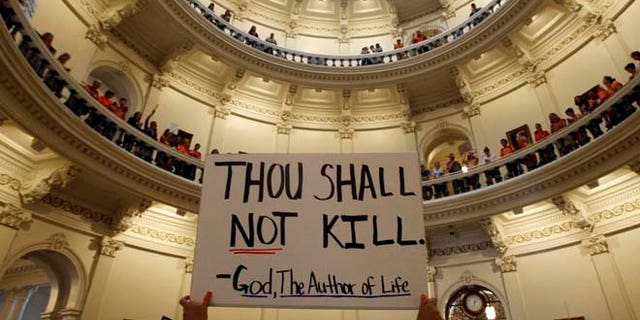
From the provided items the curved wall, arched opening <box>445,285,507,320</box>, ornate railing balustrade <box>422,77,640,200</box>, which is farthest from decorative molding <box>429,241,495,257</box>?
ornate railing balustrade <box>422,77,640,200</box>

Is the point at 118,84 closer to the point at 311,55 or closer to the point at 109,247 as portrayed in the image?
the point at 109,247

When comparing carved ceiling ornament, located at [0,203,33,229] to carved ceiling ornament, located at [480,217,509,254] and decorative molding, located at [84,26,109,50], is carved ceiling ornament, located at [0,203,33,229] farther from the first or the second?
carved ceiling ornament, located at [480,217,509,254]

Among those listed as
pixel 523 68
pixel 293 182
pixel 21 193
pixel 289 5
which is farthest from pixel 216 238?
pixel 289 5

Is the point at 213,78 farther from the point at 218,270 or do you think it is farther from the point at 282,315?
the point at 218,270

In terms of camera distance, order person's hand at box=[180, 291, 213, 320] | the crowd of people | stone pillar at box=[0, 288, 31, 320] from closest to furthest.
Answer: person's hand at box=[180, 291, 213, 320]
the crowd of people
stone pillar at box=[0, 288, 31, 320]

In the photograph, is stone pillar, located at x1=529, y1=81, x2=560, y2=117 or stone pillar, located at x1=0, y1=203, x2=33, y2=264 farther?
stone pillar, located at x1=529, y1=81, x2=560, y2=117

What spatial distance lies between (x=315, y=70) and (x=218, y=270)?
12.0 m

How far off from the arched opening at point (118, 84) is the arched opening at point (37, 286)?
→ 14.2ft

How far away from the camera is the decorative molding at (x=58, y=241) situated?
8469 mm

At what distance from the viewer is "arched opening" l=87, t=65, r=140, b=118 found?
11.7m

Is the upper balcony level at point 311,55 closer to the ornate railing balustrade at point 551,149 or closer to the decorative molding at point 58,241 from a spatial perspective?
the ornate railing balustrade at point 551,149

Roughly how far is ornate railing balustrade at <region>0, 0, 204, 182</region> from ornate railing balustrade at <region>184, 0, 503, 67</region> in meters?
4.68

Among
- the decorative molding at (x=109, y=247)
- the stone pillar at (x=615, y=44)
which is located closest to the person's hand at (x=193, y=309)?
the decorative molding at (x=109, y=247)

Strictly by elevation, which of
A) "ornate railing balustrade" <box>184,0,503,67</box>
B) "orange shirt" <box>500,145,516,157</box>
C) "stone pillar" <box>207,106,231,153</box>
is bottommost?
"orange shirt" <box>500,145,516,157</box>
